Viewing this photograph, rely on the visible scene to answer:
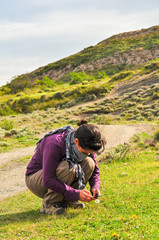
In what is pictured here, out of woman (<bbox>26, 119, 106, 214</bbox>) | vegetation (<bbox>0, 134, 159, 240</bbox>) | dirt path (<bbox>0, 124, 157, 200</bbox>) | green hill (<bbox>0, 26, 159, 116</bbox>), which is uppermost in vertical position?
green hill (<bbox>0, 26, 159, 116</bbox>)

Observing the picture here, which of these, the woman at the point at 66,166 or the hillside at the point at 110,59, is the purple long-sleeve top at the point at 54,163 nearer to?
the woman at the point at 66,166

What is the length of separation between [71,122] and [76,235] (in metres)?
18.1

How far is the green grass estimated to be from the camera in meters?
3.04

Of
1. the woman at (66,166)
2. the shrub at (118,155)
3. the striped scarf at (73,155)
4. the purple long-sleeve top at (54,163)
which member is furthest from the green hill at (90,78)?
the purple long-sleeve top at (54,163)

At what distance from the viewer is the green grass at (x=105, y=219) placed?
304 centimetres

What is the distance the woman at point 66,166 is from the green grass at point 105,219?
234 mm

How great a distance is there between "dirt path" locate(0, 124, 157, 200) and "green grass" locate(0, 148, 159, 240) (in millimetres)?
2039

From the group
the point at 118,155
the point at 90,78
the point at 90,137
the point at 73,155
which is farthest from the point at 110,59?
the point at 90,137

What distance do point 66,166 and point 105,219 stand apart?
885 millimetres

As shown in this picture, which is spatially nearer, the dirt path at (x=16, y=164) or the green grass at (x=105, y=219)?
the green grass at (x=105, y=219)

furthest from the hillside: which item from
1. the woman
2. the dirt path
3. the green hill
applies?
the woman

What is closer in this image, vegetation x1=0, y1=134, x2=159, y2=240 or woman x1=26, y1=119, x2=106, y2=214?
vegetation x1=0, y1=134, x2=159, y2=240

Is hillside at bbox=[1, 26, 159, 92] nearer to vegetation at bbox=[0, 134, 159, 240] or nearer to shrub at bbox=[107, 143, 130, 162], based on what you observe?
shrub at bbox=[107, 143, 130, 162]

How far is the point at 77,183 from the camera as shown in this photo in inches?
156
